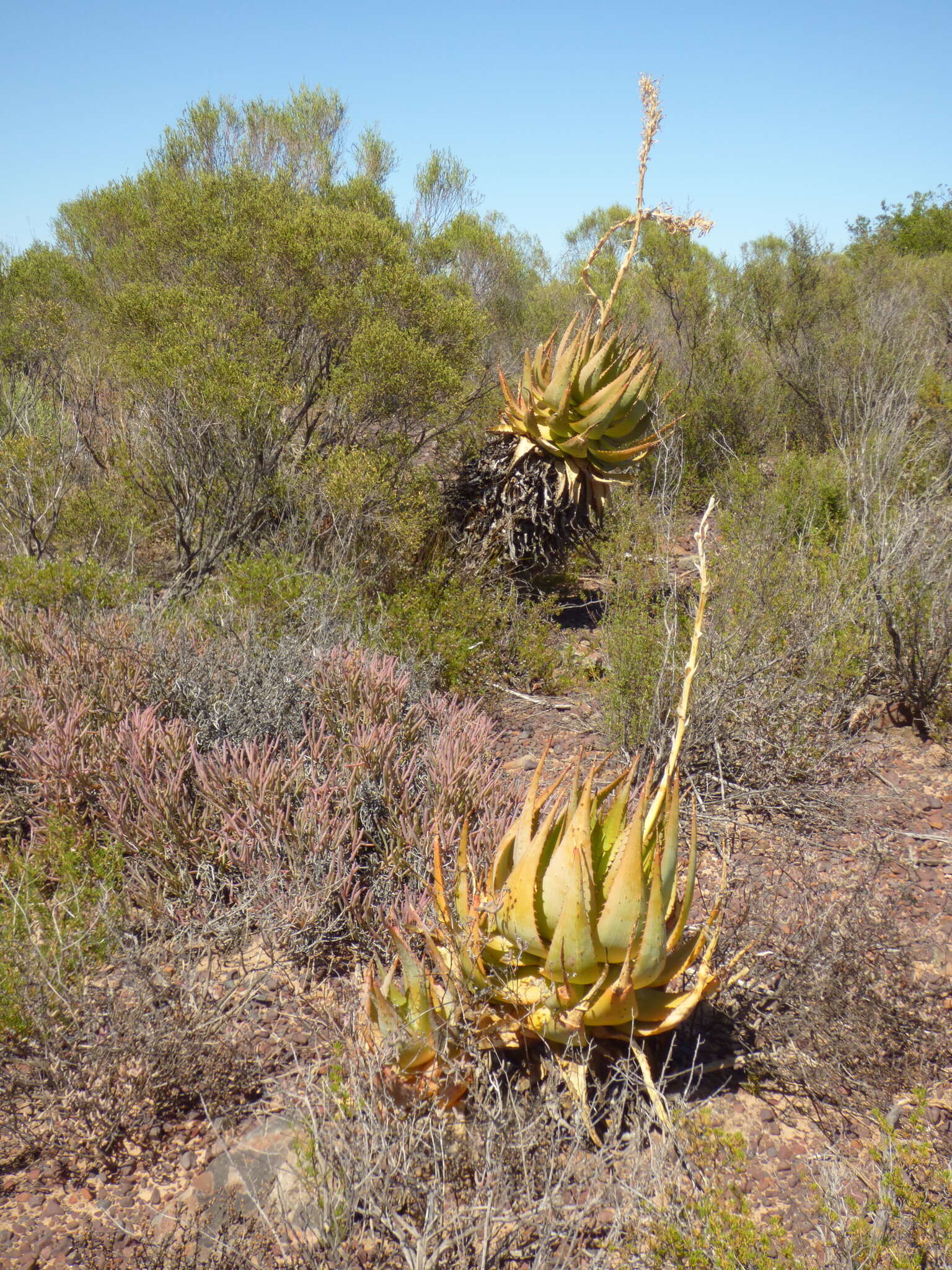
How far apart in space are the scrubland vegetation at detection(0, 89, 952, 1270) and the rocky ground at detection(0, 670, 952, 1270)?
0.08m

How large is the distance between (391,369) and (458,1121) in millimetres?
5532

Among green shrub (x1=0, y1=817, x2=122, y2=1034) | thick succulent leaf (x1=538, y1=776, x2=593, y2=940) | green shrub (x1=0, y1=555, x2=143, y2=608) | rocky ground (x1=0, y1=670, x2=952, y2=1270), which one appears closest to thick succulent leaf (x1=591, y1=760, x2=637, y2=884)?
thick succulent leaf (x1=538, y1=776, x2=593, y2=940)

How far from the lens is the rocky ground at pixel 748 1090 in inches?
77.1

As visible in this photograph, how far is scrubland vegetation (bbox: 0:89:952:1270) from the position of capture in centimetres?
194

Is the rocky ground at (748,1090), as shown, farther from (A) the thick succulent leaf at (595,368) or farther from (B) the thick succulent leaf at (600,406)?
(A) the thick succulent leaf at (595,368)

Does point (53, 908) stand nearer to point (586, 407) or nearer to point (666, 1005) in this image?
point (666, 1005)

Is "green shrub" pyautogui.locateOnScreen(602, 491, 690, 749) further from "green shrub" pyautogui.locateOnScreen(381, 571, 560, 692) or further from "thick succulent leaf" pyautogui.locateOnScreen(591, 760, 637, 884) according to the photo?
"thick succulent leaf" pyautogui.locateOnScreen(591, 760, 637, 884)

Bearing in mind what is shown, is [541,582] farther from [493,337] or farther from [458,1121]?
[493,337]

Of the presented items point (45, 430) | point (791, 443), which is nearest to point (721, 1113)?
point (45, 430)

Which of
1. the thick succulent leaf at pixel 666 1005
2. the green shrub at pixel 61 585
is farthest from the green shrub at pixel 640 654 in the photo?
the green shrub at pixel 61 585

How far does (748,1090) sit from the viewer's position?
237 centimetres

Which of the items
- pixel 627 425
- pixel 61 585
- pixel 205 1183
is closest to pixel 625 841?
pixel 205 1183

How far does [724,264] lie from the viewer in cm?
1444

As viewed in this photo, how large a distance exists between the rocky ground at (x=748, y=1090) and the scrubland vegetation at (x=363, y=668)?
3.0 inches
